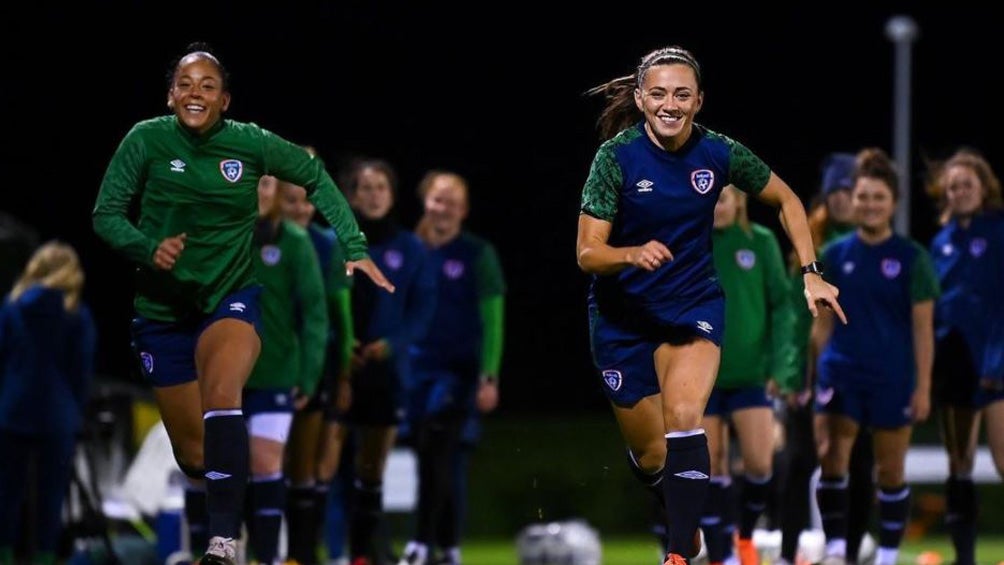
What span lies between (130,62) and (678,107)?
12.1 meters

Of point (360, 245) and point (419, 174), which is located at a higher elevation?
point (419, 174)

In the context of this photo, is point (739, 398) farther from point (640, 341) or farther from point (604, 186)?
point (604, 186)

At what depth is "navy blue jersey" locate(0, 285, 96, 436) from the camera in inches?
488

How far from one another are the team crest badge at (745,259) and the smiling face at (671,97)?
2798mm

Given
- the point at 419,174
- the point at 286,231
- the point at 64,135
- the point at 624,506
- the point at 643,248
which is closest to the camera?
the point at 643,248

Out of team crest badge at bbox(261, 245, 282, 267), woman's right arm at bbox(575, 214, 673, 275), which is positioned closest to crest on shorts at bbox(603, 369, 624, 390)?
woman's right arm at bbox(575, 214, 673, 275)

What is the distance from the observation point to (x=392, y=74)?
2130 centimetres

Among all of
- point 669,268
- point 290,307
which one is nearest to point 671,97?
point 669,268

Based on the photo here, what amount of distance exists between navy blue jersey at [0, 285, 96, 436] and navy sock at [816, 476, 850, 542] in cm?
438

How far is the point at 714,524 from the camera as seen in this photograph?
10.7m

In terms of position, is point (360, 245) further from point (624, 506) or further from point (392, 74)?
point (392, 74)

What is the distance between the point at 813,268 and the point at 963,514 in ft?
11.2

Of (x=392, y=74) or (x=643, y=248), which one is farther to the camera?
(x=392, y=74)

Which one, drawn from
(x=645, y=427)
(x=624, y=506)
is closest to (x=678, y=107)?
(x=645, y=427)
